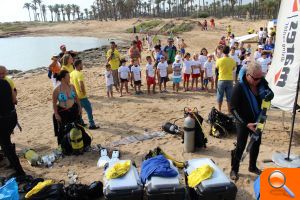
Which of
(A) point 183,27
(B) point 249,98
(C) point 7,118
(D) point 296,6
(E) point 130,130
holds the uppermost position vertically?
(D) point 296,6

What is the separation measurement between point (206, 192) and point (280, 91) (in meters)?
3.14

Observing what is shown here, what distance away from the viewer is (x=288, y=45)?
5840 millimetres

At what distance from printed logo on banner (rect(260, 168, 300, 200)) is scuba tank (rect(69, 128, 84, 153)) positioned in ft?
15.1

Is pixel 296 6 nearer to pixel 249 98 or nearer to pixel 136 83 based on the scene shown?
pixel 249 98

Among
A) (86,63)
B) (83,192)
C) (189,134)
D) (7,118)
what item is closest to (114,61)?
(189,134)

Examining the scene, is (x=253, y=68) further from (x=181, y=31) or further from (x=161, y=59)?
(x=181, y=31)

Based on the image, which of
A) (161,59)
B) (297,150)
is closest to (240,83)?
(297,150)

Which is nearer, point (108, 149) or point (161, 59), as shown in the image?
Result: point (108, 149)

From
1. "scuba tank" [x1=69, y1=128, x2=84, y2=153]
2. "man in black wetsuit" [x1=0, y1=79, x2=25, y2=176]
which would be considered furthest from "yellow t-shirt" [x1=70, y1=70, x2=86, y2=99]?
"man in black wetsuit" [x1=0, y1=79, x2=25, y2=176]

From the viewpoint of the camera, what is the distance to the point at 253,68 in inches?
187

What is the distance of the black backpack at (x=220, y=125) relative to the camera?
23.8 ft

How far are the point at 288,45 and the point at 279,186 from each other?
4163mm

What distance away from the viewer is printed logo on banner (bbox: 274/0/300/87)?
18.6 ft

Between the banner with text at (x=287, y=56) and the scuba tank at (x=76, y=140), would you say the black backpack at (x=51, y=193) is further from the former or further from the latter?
the banner with text at (x=287, y=56)
